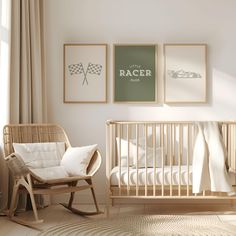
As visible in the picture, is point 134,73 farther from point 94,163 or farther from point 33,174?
point 33,174

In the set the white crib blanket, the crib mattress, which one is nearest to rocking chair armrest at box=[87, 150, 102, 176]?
the crib mattress

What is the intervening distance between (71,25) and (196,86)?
4.56 feet

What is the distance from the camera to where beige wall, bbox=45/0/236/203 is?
4816 millimetres

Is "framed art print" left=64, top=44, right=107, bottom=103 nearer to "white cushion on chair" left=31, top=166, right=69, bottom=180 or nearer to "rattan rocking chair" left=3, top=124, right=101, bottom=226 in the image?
"rattan rocking chair" left=3, top=124, right=101, bottom=226

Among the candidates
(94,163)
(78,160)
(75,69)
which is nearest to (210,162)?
(94,163)

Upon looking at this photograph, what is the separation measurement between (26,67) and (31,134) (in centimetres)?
62

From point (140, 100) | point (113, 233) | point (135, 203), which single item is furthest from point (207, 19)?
point (113, 233)

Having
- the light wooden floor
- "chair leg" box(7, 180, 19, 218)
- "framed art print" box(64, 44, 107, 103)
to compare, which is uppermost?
"framed art print" box(64, 44, 107, 103)

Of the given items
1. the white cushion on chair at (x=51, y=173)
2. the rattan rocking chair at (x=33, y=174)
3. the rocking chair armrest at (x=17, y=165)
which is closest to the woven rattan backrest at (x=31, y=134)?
the rattan rocking chair at (x=33, y=174)

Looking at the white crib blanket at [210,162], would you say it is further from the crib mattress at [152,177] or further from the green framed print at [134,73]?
the green framed print at [134,73]

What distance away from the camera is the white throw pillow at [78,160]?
13.5 feet

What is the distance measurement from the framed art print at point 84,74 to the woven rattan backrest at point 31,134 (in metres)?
0.43

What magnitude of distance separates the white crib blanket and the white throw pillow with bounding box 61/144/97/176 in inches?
35.6

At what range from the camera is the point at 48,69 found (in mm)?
4887
